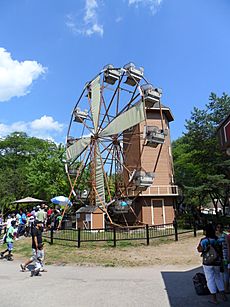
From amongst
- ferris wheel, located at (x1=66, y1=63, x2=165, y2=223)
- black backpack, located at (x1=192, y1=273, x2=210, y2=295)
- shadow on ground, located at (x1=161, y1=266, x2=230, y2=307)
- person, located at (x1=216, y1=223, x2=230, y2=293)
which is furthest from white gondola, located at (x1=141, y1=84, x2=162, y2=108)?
black backpack, located at (x1=192, y1=273, x2=210, y2=295)

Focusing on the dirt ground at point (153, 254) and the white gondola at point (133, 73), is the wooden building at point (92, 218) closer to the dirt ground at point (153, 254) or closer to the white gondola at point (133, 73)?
the dirt ground at point (153, 254)

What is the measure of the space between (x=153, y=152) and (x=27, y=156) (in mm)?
32608

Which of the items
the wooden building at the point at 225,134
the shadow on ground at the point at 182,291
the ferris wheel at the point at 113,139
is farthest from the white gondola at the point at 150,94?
the wooden building at the point at 225,134

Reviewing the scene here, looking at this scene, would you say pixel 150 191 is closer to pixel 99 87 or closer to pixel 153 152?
pixel 153 152

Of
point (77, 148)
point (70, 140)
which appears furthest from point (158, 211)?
point (70, 140)

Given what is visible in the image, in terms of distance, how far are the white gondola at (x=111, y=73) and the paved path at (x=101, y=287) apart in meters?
15.8

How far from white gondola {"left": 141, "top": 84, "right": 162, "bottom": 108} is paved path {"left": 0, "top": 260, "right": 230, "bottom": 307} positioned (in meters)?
11.9

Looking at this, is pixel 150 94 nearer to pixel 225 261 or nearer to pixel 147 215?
pixel 147 215

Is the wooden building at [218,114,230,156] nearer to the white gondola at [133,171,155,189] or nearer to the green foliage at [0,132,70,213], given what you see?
the white gondola at [133,171,155,189]

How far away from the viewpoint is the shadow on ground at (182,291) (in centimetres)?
610

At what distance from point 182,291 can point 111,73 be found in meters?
18.2

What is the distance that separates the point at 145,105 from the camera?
19266 millimetres

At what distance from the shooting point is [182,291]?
23.1 ft

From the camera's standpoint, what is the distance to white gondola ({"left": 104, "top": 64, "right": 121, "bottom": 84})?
22.2m
